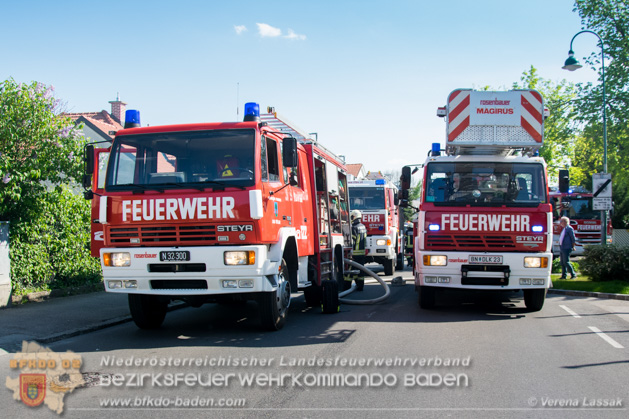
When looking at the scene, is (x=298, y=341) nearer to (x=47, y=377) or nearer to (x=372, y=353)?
(x=372, y=353)

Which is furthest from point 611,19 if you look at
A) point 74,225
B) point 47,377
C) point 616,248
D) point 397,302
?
point 47,377

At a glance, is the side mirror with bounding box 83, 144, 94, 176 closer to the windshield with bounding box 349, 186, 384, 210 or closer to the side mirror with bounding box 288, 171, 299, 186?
the side mirror with bounding box 288, 171, 299, 186

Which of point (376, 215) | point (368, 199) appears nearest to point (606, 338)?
point (376, 215)

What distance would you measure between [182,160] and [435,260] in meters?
4.71

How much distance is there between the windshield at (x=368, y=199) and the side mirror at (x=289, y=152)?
10.8m

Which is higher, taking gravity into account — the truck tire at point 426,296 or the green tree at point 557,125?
the green tree at point 557,125

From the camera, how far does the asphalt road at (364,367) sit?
5.21 metres

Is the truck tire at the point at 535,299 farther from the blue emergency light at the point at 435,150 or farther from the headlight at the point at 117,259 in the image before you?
the headlight at the point at 117,259

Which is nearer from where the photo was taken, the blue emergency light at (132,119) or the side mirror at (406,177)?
the blue emergency light at (132,119)

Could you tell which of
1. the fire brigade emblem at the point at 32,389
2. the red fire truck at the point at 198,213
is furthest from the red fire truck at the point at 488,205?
the fire brigade emblem at the point at 32,389

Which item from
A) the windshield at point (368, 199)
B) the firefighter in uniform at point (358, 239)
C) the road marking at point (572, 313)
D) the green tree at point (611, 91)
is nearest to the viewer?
the road marking at point (572, 313)

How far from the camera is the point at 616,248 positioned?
15.7m

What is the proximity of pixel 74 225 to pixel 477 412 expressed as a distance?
10.7 metres

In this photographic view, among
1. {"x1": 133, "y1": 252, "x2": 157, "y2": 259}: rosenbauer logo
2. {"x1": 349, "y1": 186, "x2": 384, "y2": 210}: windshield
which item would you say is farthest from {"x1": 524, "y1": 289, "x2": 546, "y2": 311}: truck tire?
{"x1": 349, "y1": 186, "x2": 384, "y2": 210}: windshield
